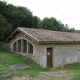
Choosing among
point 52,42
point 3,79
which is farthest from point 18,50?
point 3,79

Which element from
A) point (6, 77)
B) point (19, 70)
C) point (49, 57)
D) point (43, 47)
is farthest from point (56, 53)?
point (6, 77)

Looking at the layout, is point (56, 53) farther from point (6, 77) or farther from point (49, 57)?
point (6, 77)

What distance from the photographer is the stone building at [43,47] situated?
1755 cm

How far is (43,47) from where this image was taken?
58.3 feet

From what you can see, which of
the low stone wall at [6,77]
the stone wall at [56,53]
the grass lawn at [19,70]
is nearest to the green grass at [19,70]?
the grass lawn at [19,70]

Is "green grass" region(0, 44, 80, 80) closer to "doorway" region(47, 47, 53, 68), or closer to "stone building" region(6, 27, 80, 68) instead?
"stone building" region(6, 27, 80, 68)

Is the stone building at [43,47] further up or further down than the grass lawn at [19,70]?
further up

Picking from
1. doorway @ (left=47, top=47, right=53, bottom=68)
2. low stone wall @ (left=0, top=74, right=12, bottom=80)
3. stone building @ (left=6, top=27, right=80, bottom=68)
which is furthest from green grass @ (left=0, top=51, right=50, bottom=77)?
doorway @ (left=47, top=47, right=53, bottom=68)

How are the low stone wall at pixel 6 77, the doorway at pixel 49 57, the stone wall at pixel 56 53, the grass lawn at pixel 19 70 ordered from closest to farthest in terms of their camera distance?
the low stone wall at pixel 6 77 → the grass lawn at pixel 19 70 → the stone wall at pixel 56 53 → the doorway at pixel 49 57

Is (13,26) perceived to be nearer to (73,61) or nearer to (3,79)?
(73,61)

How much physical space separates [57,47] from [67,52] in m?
2.43

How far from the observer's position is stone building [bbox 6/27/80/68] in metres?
17.5

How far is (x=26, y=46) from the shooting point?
19.5m

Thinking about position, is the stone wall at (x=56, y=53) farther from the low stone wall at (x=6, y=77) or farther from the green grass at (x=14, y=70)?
the low stone wall at (x=6, y=77)
